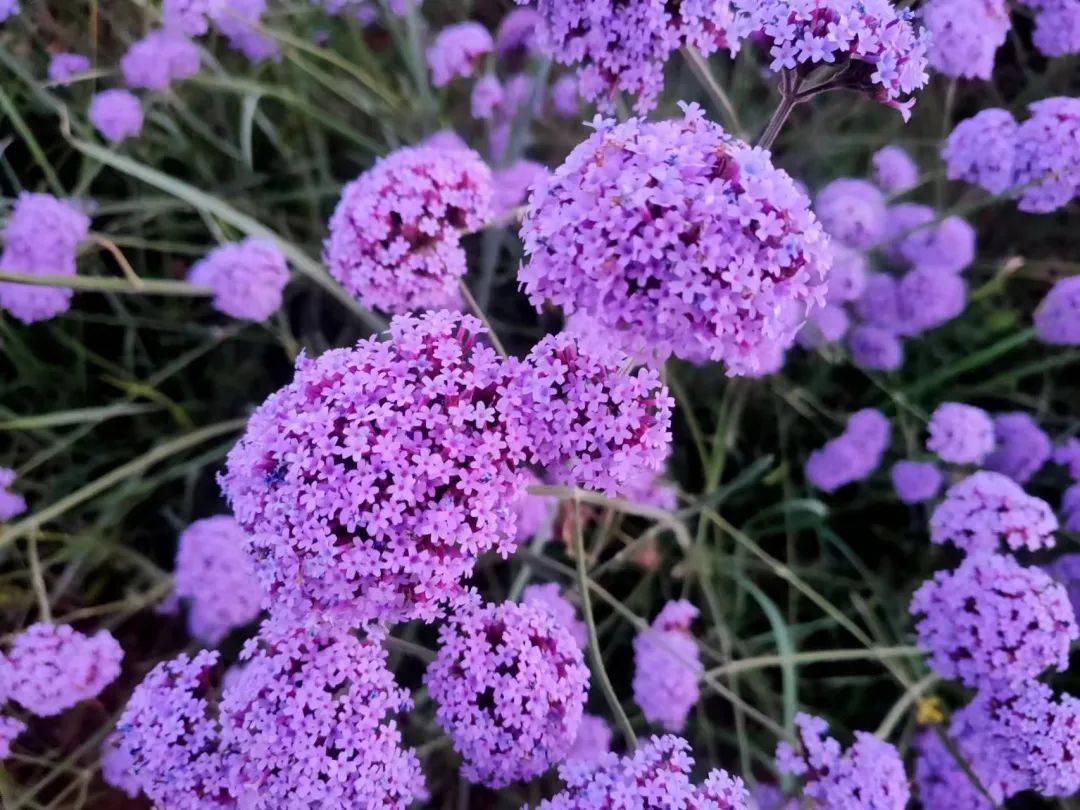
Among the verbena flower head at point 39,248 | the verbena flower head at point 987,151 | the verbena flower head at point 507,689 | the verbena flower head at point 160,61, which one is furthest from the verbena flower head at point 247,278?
the verbena flower head at point 987,151

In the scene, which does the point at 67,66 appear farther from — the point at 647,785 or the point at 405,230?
the point at 647,785

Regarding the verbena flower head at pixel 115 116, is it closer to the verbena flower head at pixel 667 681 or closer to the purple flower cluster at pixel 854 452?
the verbena flower head at pixel 667 681

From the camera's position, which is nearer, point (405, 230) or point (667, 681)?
point (405, 230)

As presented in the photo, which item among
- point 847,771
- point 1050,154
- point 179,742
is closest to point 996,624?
point 847,771

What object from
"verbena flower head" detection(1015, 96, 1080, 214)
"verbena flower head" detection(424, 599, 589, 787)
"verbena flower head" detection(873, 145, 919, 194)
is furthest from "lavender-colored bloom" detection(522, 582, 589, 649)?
"verbena flower head" detection(873, 145, 919, 194)

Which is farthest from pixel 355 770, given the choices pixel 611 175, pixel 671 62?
pixel 671 62

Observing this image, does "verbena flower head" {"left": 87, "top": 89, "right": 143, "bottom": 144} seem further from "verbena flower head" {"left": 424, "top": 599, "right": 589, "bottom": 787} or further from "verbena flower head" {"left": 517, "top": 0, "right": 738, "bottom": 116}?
"verbena flower head" {"left": 424, "top": 599, "right": 589, "bottom": 787}
